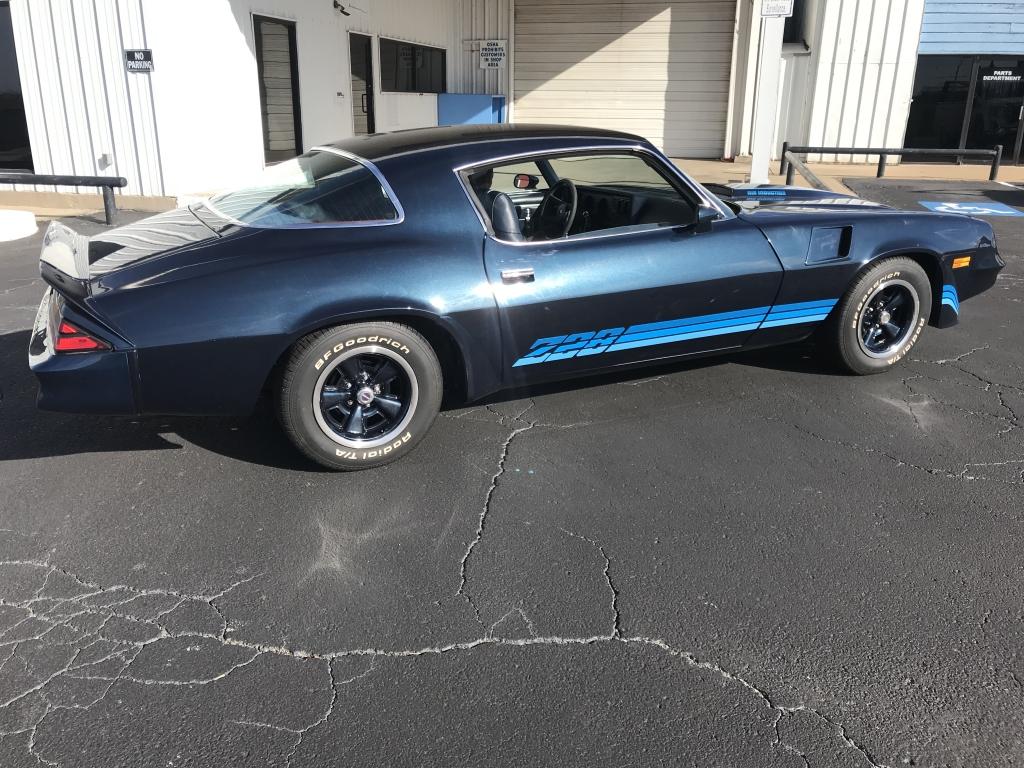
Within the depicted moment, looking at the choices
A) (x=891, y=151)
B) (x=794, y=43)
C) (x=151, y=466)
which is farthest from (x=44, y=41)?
(x=794, y=43)

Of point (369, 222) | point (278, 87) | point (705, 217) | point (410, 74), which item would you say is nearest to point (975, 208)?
point (705, 217)

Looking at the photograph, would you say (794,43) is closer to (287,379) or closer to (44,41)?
(44,41)

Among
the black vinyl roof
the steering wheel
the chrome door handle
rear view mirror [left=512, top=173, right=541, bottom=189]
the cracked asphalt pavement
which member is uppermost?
the black vinyl roof

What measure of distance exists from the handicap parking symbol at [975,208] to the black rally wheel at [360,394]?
9475 millimetres

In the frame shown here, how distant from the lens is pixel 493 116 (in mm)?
18391

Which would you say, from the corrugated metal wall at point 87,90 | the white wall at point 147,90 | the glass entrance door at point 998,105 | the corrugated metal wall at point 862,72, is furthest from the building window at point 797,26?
the corrugated metal wall at point 87,90

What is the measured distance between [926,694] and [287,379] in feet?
8.30

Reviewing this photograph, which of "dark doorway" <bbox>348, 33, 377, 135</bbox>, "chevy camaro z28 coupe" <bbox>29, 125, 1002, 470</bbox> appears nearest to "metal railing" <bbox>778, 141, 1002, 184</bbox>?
"dark doorway" <bbox>348, 33, 377, 135</bbox>

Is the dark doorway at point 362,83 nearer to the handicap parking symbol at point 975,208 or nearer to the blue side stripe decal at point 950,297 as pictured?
the handicap parking symbol at point 975,208

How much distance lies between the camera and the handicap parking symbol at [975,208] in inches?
433

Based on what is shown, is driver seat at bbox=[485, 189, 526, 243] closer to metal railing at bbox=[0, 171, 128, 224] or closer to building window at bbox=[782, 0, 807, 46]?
metal railing at bbox=[0, 171, 128, 224]

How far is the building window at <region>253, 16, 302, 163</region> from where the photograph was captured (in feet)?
37.1

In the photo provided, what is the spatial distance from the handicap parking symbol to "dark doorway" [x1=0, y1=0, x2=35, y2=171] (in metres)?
11.8

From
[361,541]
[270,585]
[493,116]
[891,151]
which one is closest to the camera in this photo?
[270,585]
